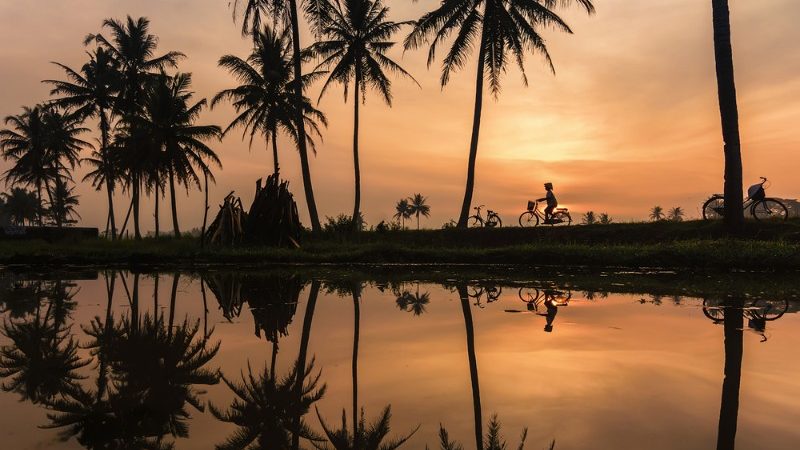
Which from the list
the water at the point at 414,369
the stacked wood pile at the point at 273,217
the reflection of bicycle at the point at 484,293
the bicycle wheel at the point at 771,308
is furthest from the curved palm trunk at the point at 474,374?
the stacked wood pile at the point at 273,217

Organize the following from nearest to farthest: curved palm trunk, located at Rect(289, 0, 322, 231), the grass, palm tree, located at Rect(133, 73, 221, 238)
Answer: the grass
curved palm trunk, located at Rect(289, 0, 322, 231)
palm tree, located at Rect(133, 73, 221, 238)

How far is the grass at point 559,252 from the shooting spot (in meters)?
13.0

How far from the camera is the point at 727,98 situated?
15.1 m

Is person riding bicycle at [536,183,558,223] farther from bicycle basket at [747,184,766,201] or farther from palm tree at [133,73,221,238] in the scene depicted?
palm tree at [133,73,221,238]

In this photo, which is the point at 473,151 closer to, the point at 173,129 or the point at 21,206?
the point at 173,129

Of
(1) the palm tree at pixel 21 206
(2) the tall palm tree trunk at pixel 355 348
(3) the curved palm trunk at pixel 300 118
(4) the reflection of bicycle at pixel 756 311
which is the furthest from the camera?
(1) the palm tree at pixel 21 206

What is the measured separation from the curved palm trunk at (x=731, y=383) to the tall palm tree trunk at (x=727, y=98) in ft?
35.1

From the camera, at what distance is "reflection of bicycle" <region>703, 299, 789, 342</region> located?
18.6 feet

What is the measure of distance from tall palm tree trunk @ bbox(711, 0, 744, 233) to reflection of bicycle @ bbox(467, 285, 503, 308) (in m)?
9.71

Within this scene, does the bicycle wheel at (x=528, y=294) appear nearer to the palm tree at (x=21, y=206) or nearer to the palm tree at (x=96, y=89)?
the palm tree at (x=96, y=89)

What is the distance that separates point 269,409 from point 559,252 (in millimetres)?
12552

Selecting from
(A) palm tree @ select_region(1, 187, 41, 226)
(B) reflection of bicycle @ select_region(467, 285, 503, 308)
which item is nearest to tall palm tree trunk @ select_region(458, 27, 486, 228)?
(B) reflection of bicycle @ select_region(467, 285, 503, 308)

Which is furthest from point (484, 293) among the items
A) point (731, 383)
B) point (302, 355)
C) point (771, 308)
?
point (731, 383)

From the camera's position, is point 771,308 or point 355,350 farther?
point 771,308
